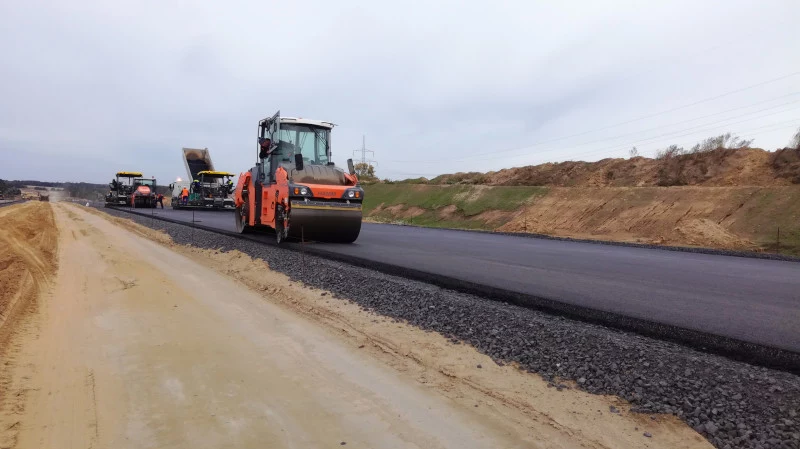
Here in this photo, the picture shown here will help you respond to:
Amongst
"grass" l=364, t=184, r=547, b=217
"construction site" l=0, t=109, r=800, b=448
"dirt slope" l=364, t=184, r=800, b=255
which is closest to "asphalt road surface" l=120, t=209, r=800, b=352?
"construction site" l=0, t=109, r=800, b=448

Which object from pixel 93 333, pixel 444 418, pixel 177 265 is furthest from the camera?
pixel 177 265

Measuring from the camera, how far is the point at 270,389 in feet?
11.9

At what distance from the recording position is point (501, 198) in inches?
1204

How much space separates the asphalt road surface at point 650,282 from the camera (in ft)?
16.4

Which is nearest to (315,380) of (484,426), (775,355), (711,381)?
(484,426)

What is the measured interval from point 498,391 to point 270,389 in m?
1.70

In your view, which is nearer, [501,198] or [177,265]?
[177,265]

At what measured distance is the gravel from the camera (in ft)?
9.97

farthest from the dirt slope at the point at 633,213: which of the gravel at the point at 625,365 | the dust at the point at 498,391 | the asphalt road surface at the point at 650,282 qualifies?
the dust at the point at 498,391

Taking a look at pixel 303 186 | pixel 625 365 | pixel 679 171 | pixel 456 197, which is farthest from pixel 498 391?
pixel 456 197

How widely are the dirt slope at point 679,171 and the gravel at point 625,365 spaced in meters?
23.7

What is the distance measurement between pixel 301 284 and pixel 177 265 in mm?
3553

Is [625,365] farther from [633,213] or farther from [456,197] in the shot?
[456,197]

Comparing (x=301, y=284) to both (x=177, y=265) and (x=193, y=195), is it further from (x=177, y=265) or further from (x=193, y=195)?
(x=193, y=195)
